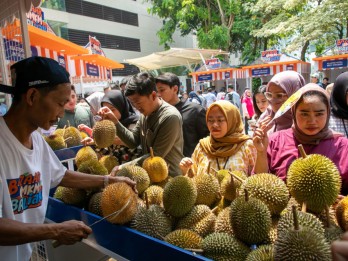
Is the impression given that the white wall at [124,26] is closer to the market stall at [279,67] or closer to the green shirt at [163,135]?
the market stall at [279,67]

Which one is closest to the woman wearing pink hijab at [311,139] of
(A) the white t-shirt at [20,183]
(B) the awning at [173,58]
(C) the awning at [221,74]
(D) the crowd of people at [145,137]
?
(D) the crowd of people at [145,137]

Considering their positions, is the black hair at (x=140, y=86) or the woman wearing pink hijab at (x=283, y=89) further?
the woman wearing pink hijab at (x=283, y=89)

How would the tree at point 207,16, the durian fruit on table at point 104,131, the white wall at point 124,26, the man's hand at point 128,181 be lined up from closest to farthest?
1. the man's hand at point 128,181
2. the durian fruit on table at point 104,131
3. the tree at point 207,16
4. the white wall at point 124,26

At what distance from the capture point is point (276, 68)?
39.1 ft

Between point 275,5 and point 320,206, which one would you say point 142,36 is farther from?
point 320,206

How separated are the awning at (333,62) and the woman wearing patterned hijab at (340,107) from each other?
8801 mm

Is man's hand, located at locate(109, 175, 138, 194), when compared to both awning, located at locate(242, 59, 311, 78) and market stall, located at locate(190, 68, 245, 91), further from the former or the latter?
market stall, located at locate(190, 68, 245, 91)

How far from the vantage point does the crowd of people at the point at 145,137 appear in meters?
1.32

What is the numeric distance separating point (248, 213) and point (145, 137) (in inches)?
55.0

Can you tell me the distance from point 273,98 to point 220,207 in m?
1.25

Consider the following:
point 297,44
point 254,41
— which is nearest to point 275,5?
point 297,44

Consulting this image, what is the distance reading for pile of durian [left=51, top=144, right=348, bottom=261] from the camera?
1039mm

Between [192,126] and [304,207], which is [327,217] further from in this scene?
[192,126]

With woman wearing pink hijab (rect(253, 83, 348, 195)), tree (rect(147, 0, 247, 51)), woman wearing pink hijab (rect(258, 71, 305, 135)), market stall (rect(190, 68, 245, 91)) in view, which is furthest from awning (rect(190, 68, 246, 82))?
woman wearing pink hijab (rect(253, 83, 348, 195))
